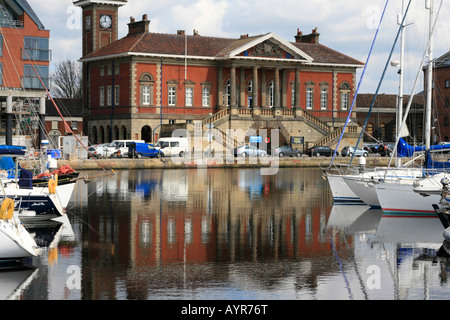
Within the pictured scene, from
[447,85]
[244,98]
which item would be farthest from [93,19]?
[447,85]

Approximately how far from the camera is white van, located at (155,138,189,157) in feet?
237

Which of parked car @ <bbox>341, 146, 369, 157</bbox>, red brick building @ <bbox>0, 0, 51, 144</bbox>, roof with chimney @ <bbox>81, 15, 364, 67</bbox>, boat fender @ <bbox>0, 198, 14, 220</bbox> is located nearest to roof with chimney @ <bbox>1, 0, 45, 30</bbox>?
red brick building @ <bbox>0, 0, 51, 144</bbox>

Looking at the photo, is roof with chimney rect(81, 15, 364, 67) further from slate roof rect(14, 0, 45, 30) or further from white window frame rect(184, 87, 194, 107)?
slate roof rect(14, 0, 45, 30)

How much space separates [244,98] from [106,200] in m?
47.0

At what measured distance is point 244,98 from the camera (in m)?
84.8

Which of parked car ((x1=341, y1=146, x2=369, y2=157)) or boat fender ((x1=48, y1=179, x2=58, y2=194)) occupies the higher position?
parked car ((x1=341, y1=146, x2=369, y2=157))

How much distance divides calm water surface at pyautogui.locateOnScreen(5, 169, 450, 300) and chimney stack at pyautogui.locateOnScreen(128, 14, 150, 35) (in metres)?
46.2

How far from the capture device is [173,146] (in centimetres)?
7256

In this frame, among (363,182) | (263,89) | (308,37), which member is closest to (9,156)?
(363,182)

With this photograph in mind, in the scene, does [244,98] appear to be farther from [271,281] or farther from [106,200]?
[271,281]

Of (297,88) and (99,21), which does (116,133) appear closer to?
(99,21)

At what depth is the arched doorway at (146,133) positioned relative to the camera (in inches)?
3246

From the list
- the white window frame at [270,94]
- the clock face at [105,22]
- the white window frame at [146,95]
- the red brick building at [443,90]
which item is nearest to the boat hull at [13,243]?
the white window frame at [146,95]

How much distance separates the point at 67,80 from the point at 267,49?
4970 cm
